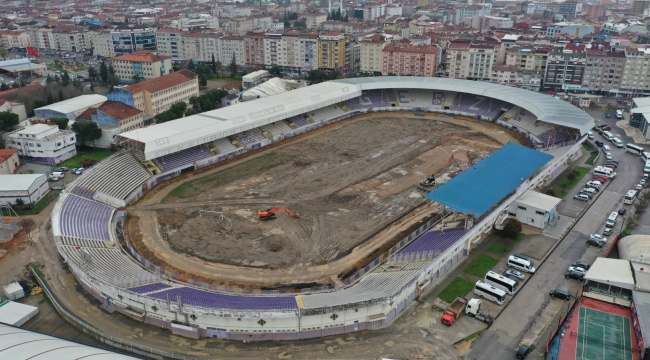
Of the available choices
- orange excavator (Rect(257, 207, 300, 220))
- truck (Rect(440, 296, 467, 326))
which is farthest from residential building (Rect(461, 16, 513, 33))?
truck (Rect(440, 296, 467, 326))

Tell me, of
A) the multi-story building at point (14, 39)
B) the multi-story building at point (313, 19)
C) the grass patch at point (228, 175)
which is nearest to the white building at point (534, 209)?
the grass patch at point (228, 175)

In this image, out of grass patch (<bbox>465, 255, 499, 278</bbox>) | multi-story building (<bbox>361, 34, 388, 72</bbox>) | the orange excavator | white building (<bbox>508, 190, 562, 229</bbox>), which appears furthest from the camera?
multi-story building (<bbox>361, 34, 388, 72</bbox>)

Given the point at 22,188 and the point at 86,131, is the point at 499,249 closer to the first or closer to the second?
the point at 22,188

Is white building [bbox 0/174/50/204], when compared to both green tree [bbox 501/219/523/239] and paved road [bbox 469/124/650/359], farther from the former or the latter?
green tree [bbox 501/219/523/239]

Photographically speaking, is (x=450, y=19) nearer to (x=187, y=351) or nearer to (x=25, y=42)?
(x=25, y=42)

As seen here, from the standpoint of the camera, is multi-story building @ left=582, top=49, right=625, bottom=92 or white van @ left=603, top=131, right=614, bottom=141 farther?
multi-story building @ left=582, top=49, right=625, bottom=92

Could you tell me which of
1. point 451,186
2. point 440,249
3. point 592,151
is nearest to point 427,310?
point 440,249
